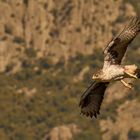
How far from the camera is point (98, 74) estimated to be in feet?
89.5

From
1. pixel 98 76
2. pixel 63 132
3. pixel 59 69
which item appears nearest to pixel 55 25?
pixel 59 69

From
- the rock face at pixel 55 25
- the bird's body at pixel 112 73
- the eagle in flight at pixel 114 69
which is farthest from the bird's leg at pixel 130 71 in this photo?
the rock face at pixel 55 25

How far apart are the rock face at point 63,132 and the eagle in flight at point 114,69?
105 m

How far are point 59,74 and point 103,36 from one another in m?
9.83

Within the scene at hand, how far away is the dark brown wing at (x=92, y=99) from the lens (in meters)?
29.4

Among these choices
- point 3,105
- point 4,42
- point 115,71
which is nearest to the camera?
point 115,71

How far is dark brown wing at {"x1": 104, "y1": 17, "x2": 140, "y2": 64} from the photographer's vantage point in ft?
91.1

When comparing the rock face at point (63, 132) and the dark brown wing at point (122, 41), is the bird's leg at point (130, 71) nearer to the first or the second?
the dark brown wing at point (122, 41)

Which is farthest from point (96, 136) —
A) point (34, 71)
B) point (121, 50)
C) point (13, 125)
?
point (121, 50)

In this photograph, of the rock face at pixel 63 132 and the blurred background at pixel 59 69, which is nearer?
the rock face at pixel 63 132

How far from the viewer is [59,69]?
162 meters

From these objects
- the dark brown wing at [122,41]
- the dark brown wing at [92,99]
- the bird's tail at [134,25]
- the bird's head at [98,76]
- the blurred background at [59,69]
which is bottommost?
the blurred background at [59,69]

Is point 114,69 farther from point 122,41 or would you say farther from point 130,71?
point 122,41

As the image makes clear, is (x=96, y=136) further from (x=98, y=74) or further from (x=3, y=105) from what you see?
(x=98, y=74)
